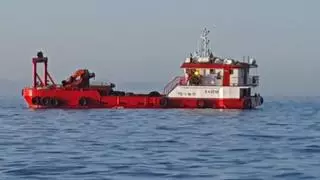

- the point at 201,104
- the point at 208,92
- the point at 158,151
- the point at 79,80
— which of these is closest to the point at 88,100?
the point at 79,80

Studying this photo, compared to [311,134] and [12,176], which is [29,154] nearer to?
[12,176]

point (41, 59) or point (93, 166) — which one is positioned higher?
point (41, 59)

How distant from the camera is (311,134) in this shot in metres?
49.7

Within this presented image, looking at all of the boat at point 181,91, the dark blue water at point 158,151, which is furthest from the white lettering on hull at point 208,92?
the dark blue water at point 158,151

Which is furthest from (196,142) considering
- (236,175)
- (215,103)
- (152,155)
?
(215,103)

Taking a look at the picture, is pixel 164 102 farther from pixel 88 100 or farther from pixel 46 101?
pixel 46 101

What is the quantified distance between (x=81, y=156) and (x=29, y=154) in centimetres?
246

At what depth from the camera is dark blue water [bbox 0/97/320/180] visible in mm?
28594

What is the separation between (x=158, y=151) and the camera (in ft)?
119

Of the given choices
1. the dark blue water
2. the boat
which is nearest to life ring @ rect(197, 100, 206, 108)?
the boat

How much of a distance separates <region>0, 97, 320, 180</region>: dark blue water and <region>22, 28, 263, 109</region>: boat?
27931mm

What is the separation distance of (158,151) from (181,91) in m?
50.4

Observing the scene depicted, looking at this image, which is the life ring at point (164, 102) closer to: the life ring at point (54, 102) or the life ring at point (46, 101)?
the life ring at point (54, 102)

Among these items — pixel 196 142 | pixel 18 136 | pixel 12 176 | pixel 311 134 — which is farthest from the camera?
pixel 311 134
